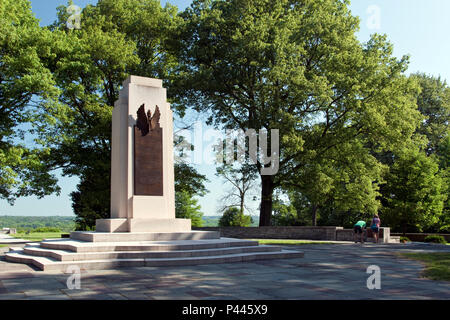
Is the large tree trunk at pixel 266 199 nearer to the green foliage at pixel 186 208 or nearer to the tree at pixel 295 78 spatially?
the tree at pixel 295 78

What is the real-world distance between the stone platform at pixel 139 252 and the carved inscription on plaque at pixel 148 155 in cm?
245

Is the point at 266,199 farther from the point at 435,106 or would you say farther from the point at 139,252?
the point at 435,106

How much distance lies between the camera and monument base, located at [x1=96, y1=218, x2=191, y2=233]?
555 inches

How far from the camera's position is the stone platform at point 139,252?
412 inches

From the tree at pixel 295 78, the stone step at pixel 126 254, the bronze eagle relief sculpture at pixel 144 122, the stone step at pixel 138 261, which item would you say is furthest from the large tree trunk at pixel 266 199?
the stone step at pixel 126 254

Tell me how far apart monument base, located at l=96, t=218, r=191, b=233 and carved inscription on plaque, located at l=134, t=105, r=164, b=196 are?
1306 mm

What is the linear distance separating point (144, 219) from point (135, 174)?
1934 mm

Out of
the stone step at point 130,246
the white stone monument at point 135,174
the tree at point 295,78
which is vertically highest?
the tree at point 295,78

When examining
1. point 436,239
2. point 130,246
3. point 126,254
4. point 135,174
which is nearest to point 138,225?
point 135,174

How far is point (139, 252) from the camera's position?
37.1ft

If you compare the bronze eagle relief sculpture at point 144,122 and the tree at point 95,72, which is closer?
the bronze eagle relief sculpture at point 144,122

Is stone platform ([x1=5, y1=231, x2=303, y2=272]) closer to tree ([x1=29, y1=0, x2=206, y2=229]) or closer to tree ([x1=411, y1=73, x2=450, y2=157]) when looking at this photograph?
tree ([x1=29, y1=0, x2=206, y2=229])

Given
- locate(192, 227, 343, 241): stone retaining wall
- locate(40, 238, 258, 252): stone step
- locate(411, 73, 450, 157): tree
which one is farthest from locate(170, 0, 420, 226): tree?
locate(411, 73, 450, 157): tree
